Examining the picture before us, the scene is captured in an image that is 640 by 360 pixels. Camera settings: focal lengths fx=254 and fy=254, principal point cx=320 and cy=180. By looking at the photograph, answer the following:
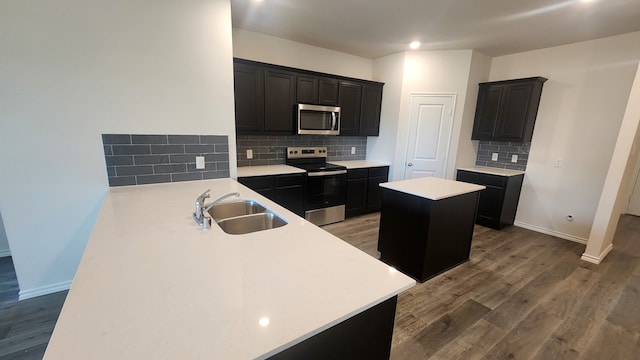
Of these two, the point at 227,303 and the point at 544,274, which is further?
the point at 544,274

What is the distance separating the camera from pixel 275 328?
684 millimetres

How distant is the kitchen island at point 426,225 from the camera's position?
2.41 meters

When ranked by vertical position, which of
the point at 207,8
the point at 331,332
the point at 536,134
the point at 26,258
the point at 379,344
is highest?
the point at 207,8

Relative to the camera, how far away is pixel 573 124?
3471mm

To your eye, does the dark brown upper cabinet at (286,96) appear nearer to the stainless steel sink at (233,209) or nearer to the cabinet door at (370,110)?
the cabinet door at (370,110)

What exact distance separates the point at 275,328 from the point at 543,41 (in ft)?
15.2

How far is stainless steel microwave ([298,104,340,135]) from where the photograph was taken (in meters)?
3.60

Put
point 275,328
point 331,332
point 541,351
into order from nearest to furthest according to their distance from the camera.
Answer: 1. point 275,328
2. point 331,332
3. point 541,351

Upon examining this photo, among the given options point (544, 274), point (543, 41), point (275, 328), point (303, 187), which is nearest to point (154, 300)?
point (275, 328)

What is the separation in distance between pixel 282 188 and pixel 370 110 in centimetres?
217

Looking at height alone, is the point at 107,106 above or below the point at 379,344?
above

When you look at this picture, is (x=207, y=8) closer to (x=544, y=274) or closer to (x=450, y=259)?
(x=450, y=259)

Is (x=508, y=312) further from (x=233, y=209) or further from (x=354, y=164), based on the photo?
(x=354, y=164)

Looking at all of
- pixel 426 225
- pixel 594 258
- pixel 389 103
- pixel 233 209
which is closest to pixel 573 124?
pixel 594 258
